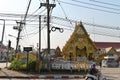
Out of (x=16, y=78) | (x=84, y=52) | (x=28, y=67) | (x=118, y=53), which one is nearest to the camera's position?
(x=16, y=78)

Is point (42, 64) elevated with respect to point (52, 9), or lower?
lower

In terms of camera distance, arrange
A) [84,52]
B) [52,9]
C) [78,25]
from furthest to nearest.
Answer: [84,52] → [78,25] → [52,9]

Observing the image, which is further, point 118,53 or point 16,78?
point 118,53

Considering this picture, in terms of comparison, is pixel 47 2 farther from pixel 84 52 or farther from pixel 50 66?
pixel 84 52

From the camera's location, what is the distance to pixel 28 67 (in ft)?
107

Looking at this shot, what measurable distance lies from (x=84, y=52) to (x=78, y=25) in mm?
5830

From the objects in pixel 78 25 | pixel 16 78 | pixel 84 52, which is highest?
pixel 78 25

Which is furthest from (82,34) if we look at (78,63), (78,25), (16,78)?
(16,78)

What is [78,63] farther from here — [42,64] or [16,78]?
[16,78]

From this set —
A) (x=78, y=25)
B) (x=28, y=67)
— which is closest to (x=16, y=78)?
(x=28, y=67)

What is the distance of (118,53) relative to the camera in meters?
95.1

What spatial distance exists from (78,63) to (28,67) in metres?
6.01

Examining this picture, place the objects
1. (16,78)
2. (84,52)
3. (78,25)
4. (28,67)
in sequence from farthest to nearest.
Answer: (84,52) → (78,25) → (28,67) → (16,78)

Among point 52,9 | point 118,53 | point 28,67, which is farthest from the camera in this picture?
point 118,53
